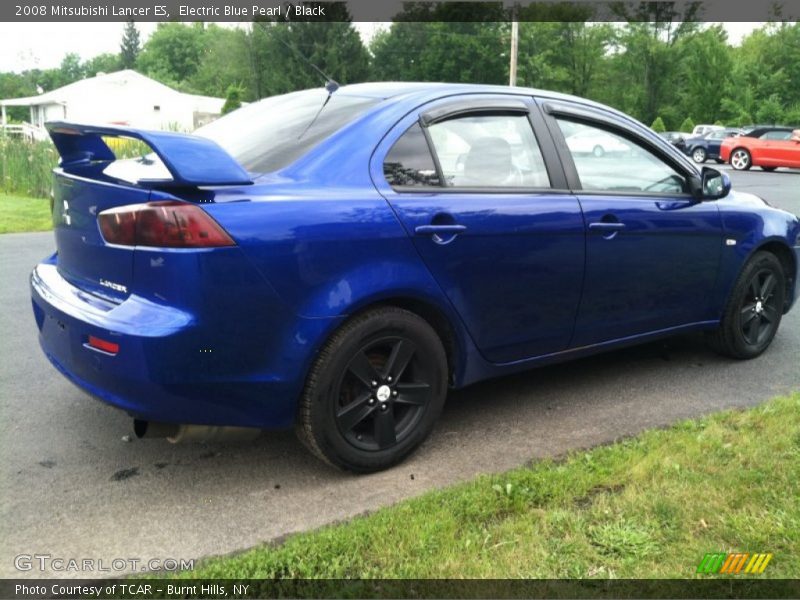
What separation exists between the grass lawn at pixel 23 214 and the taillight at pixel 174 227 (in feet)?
27.2

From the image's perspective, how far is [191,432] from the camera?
288cm

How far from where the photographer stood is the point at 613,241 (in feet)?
12.6

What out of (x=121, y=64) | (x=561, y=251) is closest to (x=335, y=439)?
(x=561, y=251)

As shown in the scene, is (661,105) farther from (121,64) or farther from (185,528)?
(121,64)

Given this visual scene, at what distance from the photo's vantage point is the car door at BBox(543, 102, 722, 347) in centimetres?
382

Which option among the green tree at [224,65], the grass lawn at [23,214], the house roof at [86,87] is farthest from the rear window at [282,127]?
the green tree at [224,65]

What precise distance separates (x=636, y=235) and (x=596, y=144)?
533 mm

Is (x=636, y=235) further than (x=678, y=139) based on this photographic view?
No

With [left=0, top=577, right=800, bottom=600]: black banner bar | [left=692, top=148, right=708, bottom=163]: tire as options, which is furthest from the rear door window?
[left=692, top=148, right=708, bottom=163]: tire

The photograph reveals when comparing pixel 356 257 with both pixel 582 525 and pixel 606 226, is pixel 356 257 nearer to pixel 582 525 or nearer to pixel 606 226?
pixel 582 525

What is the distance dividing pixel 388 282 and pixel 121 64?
122 metres

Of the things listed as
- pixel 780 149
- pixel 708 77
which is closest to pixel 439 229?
pixel 780 149

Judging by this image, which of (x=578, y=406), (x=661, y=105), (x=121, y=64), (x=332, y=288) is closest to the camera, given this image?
(x=332, y=288)

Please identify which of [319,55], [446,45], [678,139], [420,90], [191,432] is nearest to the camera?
[191,432]
